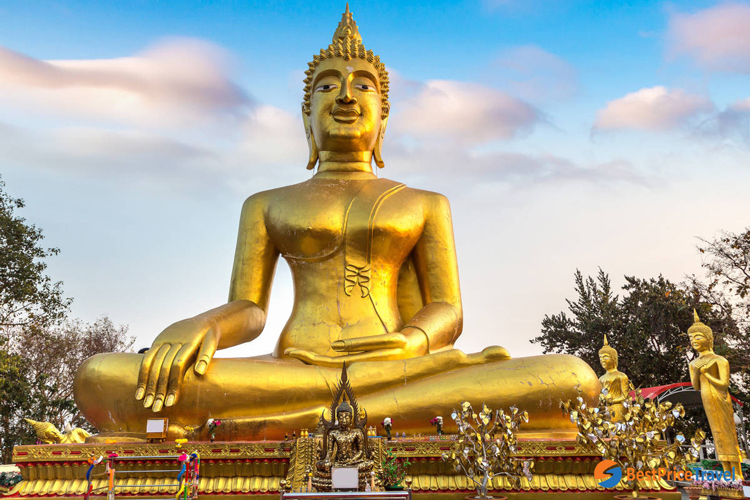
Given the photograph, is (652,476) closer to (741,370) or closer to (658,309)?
(741,370)

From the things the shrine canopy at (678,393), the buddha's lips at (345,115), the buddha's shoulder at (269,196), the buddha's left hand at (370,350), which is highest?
the buddha's lips at (345,115)

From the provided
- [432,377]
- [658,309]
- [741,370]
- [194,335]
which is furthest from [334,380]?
[658,309]

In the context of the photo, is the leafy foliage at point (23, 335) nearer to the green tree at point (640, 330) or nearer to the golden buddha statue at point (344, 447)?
the golden buddha statue at point (344, 447)

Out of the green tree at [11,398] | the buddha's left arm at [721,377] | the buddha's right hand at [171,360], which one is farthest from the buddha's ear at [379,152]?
Answer: the green tree at [11,398]

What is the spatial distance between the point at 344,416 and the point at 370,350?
1.74 metres

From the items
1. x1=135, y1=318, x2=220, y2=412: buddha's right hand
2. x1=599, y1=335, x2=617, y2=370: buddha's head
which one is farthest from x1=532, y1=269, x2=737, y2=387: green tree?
x1=135, y1=318, x2=220, y2=412: buddha's right hand

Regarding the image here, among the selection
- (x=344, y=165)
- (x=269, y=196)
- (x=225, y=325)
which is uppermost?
(x=344, y=165)

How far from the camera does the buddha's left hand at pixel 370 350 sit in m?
6.98

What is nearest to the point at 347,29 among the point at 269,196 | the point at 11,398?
the point at 269,196

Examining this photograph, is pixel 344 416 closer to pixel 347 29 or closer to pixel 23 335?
pixel 347 29

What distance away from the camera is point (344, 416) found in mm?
5406

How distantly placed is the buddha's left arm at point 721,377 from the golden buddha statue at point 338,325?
A: 9.34ft

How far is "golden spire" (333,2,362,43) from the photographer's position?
9.02 meters

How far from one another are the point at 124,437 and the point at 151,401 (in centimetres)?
45
